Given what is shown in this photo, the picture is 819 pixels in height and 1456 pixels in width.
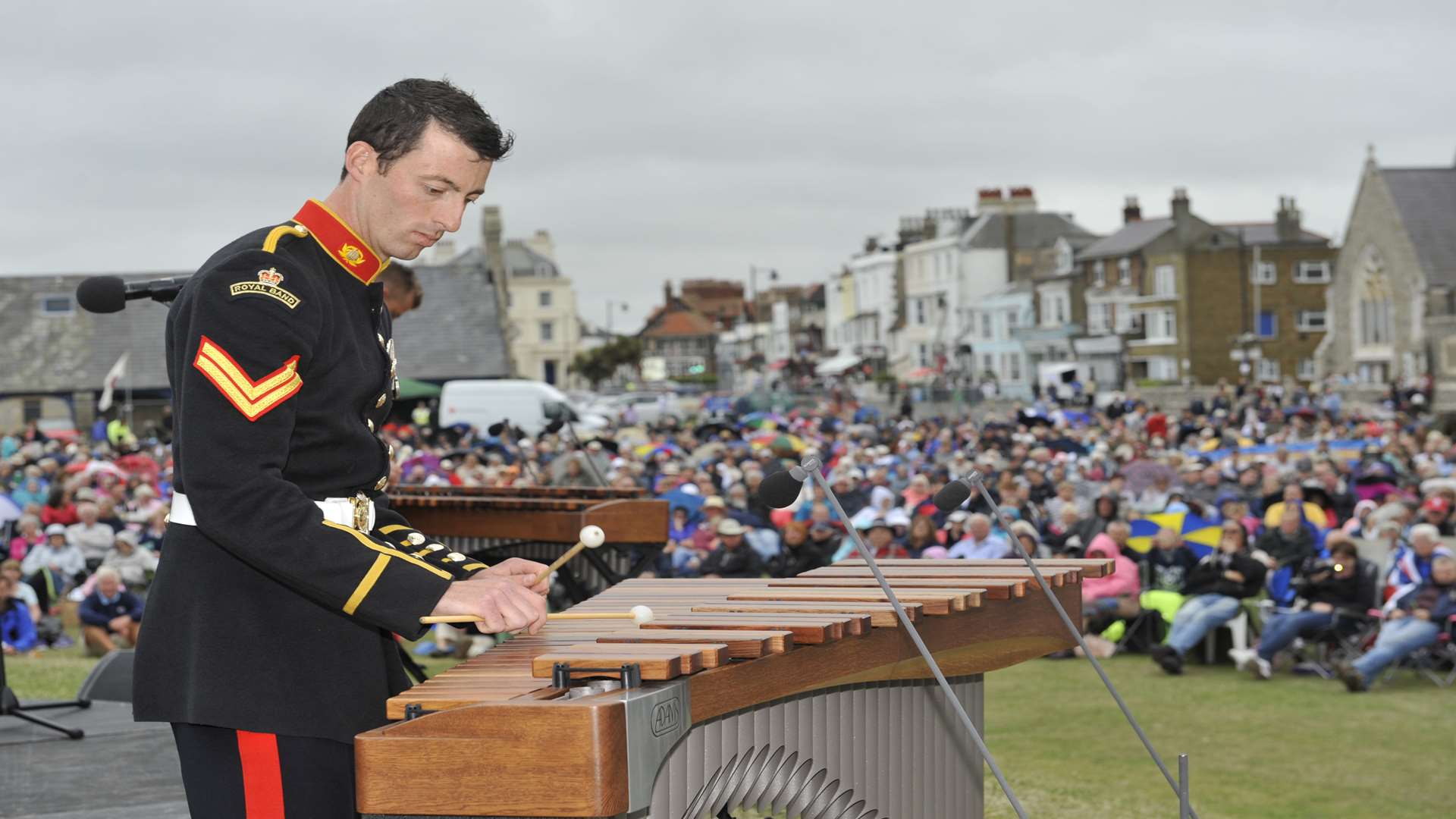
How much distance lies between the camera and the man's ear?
3.27 m

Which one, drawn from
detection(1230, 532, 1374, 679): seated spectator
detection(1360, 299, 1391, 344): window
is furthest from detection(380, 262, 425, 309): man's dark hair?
detection(1360, 299, 1391, 344): window

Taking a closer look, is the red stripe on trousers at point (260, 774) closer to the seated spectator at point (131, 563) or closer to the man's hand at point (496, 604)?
the man's hand at point (496, 604)

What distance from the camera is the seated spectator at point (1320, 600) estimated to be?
13.5 m

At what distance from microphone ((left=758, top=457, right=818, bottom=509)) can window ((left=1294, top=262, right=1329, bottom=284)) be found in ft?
271

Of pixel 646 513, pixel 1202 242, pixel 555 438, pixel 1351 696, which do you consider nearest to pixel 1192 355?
pixel 1202 242

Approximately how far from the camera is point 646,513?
7.38m

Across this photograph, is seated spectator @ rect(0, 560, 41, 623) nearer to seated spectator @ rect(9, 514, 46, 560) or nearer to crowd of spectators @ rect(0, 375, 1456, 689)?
crowd of spectators @ rect(0, 375, 1456, 689)

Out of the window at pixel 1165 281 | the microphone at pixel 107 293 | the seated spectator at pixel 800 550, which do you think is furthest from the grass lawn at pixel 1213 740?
the window at pixel 1165 281

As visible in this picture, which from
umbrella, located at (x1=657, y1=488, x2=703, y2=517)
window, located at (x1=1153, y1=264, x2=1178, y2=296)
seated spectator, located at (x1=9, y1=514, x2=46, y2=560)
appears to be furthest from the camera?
window, located at (x1=1153, y1=264, x2=1178, y2=296)

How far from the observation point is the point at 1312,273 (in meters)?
81.7

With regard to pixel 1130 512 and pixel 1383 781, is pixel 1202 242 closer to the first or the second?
pixel 1130 512

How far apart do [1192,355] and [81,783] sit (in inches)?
3131

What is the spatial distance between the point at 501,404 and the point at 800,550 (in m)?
26.9

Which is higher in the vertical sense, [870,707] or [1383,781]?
[870,707]
